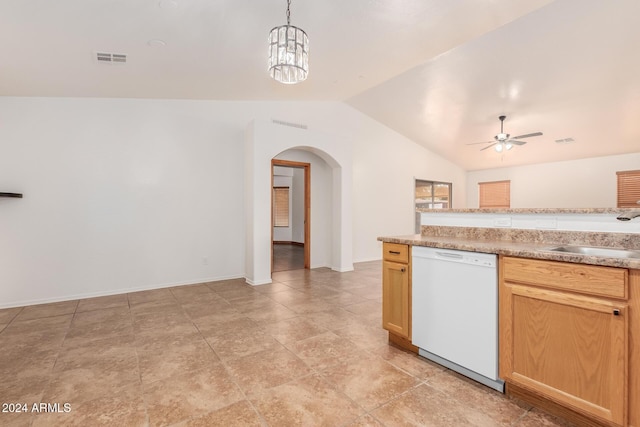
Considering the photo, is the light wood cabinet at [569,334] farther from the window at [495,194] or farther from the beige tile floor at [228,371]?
the window at [495,194]

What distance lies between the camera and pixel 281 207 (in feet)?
35.3

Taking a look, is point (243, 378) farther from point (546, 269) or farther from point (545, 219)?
point (545, 219)

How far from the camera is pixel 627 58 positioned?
3.99 m

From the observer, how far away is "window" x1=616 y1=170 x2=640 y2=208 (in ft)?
22.8

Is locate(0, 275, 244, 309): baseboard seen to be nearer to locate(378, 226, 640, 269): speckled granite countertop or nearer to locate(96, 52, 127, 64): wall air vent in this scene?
locate(96, 52, 127, 64): wall air vent

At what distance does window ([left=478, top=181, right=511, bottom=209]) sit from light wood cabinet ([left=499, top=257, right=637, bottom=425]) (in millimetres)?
8522

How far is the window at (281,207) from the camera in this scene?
10719mm

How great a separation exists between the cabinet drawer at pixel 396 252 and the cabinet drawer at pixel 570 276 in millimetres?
784

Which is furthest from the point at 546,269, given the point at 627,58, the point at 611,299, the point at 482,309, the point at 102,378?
the point at 627,58

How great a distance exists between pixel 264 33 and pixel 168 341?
10.5 ft

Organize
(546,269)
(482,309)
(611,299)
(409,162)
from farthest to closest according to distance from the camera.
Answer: (409,162), (482,309), (546,269), (611,299)

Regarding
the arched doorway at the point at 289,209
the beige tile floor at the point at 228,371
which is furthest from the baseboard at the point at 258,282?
the arched doorway at the point at 289,209

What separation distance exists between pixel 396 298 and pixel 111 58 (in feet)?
12.5

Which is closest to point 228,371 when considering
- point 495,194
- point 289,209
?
point 289,209
